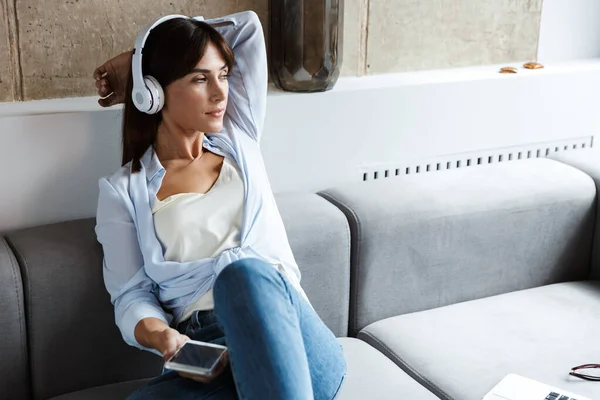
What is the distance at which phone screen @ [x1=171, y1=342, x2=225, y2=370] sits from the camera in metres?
1.49

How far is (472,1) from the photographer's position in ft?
8.77

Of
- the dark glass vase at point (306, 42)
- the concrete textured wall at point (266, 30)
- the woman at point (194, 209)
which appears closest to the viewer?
the woman at point (194, 209)

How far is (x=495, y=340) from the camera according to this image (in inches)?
79.7

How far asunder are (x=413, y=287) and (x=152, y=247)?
0.77 m

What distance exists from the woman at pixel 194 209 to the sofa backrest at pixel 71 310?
0.30 feet

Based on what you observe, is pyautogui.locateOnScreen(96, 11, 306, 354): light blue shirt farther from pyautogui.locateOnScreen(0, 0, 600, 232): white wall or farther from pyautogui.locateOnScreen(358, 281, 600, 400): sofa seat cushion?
pyautogui.locateOnScreen(358, 281, 600, 400): sofa seat cushion

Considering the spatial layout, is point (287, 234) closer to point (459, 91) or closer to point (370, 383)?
point (370, 383)

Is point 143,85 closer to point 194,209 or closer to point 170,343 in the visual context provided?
point 194,209

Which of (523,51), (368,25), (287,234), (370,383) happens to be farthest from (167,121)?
(523,51)

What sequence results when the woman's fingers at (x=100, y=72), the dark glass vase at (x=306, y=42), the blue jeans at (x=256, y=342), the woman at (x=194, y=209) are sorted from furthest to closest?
the dark glass vase at (x=306, y=42) → the woman's fingers at (x=100, y=72) → the woman at (x=194, y=209) → the blue jeans at (x=256, y=342)

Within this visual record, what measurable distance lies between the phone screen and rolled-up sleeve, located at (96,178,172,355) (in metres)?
0.22

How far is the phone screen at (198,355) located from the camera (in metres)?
1.49

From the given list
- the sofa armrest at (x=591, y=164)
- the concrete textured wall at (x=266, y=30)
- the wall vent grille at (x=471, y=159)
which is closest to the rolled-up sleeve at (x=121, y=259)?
the concrete textured wall at (x=266, y=30)

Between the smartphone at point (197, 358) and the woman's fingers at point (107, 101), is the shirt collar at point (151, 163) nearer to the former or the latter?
the woman's fingers at point (107, 101)
